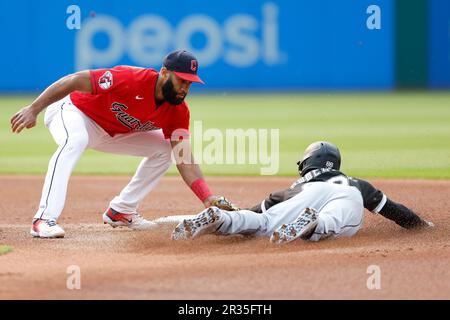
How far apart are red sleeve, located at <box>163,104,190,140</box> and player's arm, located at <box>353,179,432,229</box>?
51.4 inches

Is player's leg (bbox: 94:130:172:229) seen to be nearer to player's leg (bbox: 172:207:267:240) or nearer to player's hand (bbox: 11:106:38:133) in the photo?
player's hand (bbox: 11:106:38:133)

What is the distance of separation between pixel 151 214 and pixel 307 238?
2212mm

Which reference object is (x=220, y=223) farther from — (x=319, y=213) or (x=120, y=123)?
(x=120, y=123)

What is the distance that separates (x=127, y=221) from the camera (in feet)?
21.9

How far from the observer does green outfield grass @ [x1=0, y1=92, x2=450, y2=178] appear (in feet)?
36.1

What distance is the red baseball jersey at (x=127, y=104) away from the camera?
6125mm

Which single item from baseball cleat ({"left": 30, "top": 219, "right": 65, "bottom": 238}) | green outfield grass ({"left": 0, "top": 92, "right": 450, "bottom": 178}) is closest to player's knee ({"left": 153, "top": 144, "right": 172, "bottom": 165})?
baseball cleat ({"left": 30, "top": 219, "right": 65, "bottom": 238})

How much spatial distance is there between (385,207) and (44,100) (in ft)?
7.86

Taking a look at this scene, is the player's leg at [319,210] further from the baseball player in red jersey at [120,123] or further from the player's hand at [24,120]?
the player's hand at [24,120]

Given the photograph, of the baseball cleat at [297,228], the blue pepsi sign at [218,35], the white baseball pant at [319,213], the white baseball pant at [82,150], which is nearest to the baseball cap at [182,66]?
the white baseball pant at [82,150]

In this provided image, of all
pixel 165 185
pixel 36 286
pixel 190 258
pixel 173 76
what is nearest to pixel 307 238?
pixel 190 258

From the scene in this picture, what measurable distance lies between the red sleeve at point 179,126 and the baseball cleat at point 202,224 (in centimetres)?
95

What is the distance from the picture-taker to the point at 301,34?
21.4 metres
